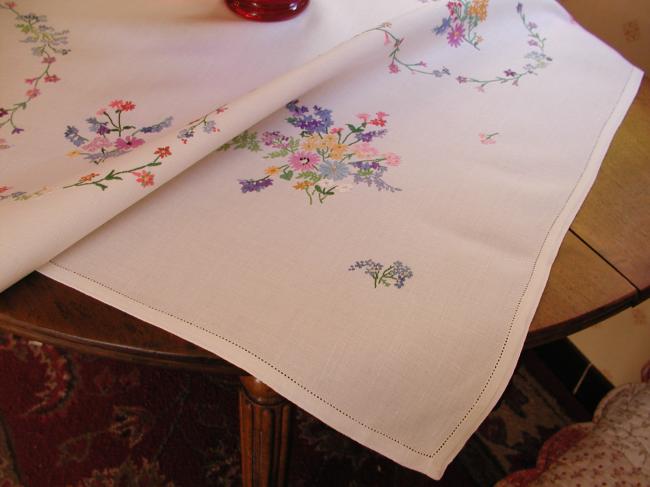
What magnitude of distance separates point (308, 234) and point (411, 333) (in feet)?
0.51

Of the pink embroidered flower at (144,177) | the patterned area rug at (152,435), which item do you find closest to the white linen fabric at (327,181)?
the pink embroidered flower at (144,177)

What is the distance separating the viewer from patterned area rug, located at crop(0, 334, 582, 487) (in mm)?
1163

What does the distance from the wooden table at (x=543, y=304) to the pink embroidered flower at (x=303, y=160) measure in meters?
0.26

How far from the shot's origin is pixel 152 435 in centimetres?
122

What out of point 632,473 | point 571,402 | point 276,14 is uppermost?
point 276,14

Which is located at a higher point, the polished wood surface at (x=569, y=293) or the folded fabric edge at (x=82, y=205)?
the folded fabric edge at (x=82, y=205)

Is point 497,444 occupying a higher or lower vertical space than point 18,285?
lower

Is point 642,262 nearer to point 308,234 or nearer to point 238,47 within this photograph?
point 308,234

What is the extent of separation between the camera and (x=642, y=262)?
67cm

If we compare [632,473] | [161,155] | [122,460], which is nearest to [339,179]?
[161,155]

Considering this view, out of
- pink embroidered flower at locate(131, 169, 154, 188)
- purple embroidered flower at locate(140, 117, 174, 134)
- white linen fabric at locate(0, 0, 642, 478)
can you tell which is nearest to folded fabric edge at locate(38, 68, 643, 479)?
white linen fabric at locate(0, 0, 642, 478)

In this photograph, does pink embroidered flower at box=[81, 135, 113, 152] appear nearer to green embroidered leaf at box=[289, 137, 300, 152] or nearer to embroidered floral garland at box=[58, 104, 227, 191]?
embroidered floral garland at box=[58, 104, 227, 191]

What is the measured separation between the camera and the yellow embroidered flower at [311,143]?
0.73 m

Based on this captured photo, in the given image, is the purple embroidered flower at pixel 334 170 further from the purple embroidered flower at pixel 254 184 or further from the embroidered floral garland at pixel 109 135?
the embroidered floral garland at pixel 109 135
